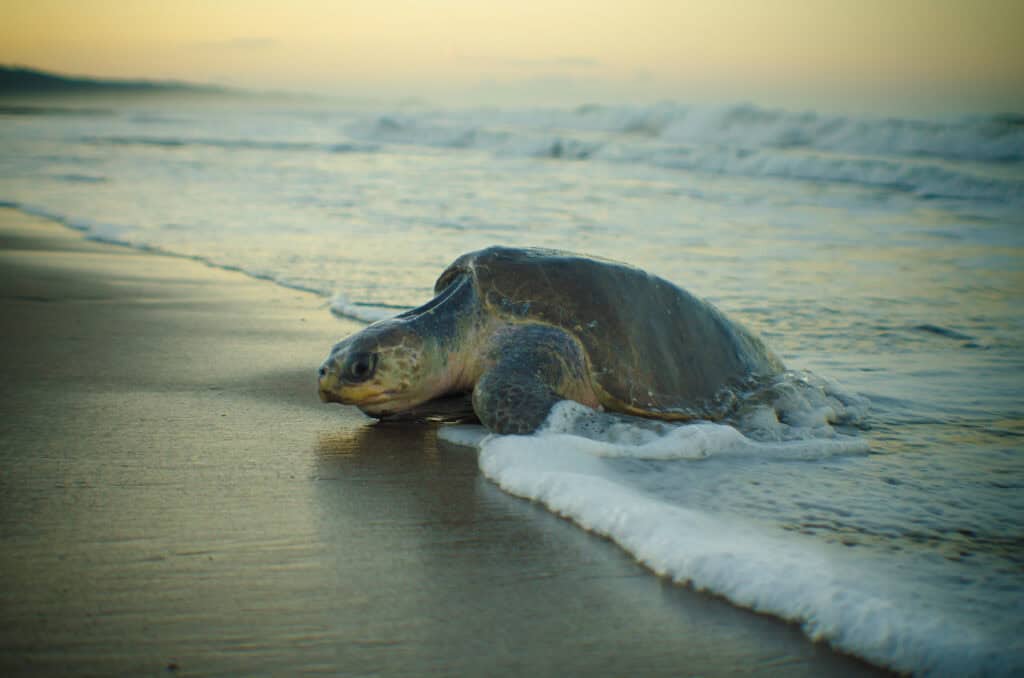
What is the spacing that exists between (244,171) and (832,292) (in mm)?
10995

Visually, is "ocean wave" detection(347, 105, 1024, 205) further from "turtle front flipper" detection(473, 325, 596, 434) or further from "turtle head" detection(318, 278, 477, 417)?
"turtle head" detection(318, 278, 477, 417)

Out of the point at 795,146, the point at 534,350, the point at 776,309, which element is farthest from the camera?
the point at 795,146

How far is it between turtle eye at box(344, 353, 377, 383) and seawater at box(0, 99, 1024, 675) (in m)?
0.36

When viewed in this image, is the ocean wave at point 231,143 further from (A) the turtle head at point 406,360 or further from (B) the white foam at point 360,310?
(A) the turtle head at point 406,360

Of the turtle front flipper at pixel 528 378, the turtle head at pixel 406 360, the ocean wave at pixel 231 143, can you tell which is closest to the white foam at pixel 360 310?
the turtle head at pixel 406 360

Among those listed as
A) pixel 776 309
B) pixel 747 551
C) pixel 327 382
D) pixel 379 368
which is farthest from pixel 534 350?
pixel 776 309

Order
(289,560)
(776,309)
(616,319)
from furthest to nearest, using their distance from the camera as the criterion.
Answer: (776,309), (616,319), (289,560)

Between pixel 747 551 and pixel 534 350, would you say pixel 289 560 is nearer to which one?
pixel 747 551

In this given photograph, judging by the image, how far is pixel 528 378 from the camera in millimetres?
2887

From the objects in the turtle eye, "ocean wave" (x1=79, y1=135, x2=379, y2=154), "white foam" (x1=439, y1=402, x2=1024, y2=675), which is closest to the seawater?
"white foam" (x1=439, y1=402, x2=1024, y2=675)

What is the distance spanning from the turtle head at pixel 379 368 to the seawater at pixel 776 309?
24 centimetres

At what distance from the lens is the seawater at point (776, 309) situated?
1882 mm

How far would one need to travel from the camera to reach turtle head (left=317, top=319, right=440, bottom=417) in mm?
2887

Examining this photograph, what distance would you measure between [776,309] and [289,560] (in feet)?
13.4
